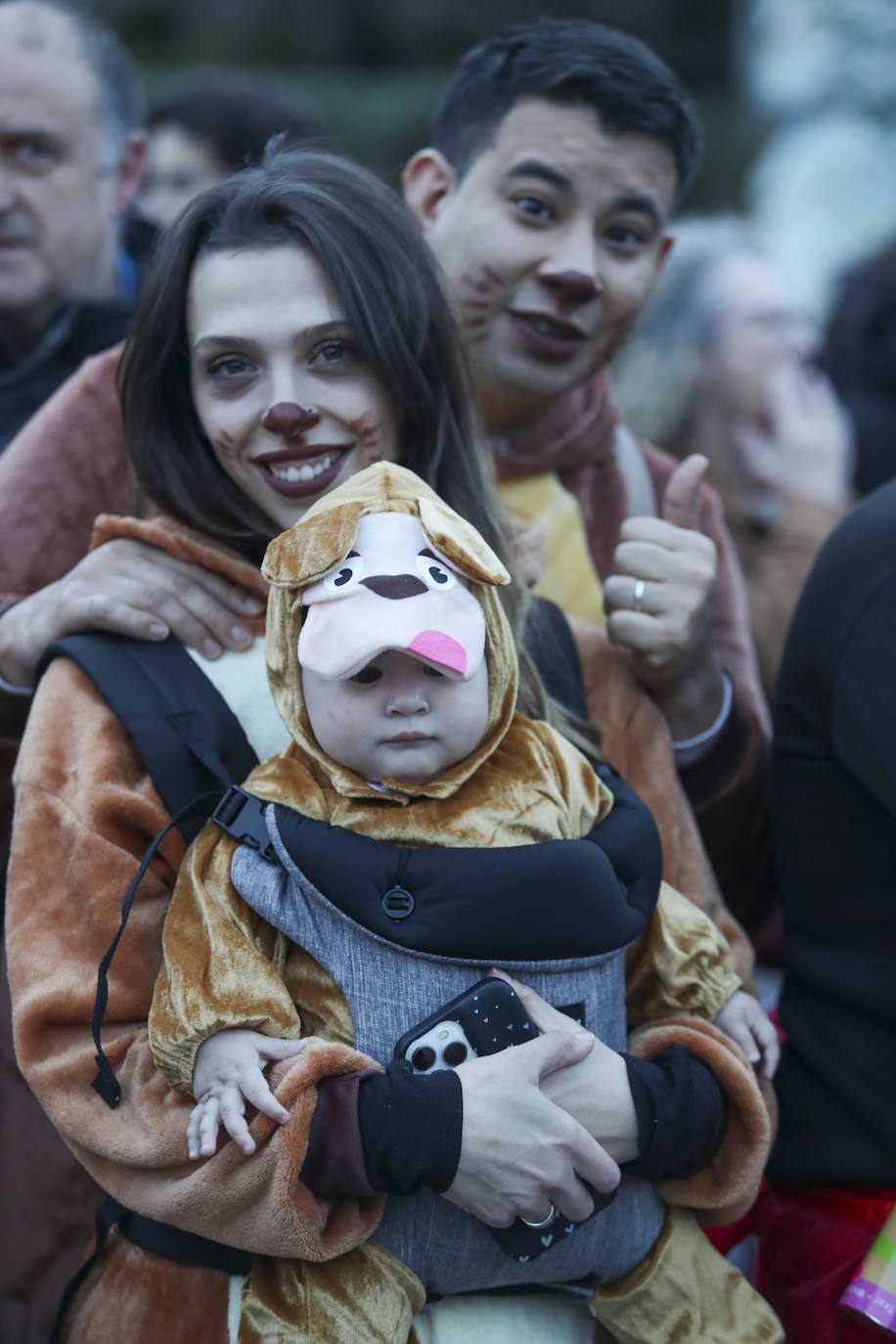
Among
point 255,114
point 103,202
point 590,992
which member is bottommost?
point 590,992

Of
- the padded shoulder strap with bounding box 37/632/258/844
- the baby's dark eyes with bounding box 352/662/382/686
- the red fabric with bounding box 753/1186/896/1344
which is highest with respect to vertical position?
the baby's dark eyes with bounding box 352/662/382/686

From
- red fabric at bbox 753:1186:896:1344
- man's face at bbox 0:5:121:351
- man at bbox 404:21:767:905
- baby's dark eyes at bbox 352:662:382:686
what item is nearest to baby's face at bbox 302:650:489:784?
baby's dark eyes at bbox 352:662:382:686

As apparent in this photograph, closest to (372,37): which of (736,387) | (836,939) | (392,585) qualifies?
(736,387)

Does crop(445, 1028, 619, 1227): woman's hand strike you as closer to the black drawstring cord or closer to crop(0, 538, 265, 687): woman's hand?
the black drawstring cord

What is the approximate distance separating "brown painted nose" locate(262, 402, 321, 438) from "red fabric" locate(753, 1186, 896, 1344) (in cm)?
138

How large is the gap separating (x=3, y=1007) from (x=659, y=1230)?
1.05 metres

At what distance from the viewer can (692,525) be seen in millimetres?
2479

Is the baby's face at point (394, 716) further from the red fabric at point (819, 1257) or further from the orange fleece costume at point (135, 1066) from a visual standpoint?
the red fabric at point (819, 1257)

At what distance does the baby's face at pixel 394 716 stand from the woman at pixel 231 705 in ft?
0.87

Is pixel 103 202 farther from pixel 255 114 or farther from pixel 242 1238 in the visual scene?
pixel 242 1238

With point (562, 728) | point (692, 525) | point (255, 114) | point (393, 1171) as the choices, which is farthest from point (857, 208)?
point (393, 1171)

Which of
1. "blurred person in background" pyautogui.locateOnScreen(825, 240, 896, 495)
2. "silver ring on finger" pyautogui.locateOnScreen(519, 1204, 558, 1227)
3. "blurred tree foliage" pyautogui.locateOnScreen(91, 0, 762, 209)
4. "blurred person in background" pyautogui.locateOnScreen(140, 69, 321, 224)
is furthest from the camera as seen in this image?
"blurred tree foliage" pyautogui.locateOnScreen(91, 0, 762, 209)

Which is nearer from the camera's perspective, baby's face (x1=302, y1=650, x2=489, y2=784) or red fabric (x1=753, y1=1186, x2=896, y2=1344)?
baby's face (x1=302, y1=650, x2=489, y2=784)

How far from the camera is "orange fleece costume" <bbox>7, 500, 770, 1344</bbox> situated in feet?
5.51
